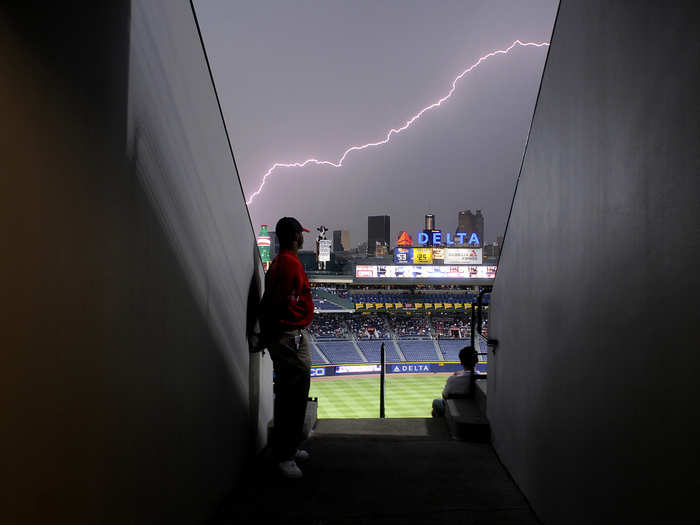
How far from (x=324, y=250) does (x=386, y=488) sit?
37.5 meters

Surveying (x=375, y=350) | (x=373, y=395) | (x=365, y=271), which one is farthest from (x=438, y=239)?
(x=373, y=395)

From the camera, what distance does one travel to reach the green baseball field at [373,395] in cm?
1727


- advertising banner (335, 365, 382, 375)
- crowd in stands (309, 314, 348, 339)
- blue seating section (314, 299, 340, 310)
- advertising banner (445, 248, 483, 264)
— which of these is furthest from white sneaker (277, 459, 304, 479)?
advertising banner (445, 248, 483, 264)

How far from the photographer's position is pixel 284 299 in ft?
8.57

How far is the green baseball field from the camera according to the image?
17.3 meters

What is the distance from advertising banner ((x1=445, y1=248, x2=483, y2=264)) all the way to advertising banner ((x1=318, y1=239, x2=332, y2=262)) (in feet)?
35.7

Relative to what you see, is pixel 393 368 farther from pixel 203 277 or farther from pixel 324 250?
pixel 203 277

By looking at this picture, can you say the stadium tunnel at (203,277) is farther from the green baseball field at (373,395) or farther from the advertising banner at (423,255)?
the advertising banner at (423,255)

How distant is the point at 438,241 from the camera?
3831 centimetres

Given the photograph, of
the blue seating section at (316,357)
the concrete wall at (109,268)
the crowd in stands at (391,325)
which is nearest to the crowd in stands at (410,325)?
the crowd in stands at (391,325)

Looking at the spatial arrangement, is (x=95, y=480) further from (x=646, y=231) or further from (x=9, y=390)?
(x=646, y=231)

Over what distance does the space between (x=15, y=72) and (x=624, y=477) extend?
6.41 feet

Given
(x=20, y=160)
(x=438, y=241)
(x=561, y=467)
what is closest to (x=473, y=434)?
(x=561, y=467)

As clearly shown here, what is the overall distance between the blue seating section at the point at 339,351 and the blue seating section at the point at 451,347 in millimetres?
5896
